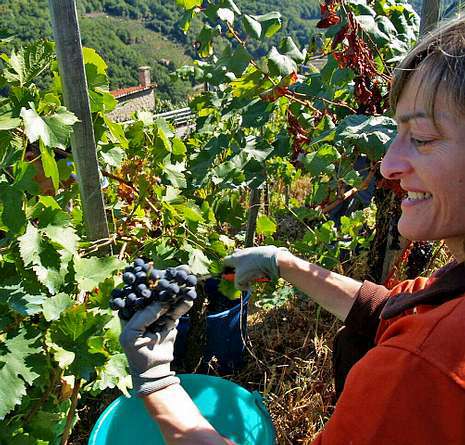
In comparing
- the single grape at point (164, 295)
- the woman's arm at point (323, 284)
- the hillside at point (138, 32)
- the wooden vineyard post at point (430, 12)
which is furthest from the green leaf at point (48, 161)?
the hillside at point (138, 32)

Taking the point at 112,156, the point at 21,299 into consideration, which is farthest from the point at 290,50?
the point at 21,299

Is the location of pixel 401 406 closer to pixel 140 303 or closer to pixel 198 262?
pixel 140 303

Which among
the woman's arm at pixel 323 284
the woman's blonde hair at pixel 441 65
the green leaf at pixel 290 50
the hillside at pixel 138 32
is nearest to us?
the woman's blonde hair at pixel 441 65

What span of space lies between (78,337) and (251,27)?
1.26 meters

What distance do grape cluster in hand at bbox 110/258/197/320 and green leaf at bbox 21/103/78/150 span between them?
37cm

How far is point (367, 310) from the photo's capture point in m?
1.50

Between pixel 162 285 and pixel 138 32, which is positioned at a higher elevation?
pixel 162 285

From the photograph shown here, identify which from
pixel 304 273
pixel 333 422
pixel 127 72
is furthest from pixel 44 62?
pixel 127 72

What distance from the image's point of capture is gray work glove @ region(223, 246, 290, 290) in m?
1.71

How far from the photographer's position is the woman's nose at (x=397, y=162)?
38.0 inches

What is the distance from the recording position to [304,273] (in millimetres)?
1688

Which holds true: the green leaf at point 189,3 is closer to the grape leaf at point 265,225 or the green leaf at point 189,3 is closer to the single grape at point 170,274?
the grape leaf at point 265,225

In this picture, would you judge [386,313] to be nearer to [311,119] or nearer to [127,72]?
[311,119]

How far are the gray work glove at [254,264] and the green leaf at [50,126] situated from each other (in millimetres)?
734
